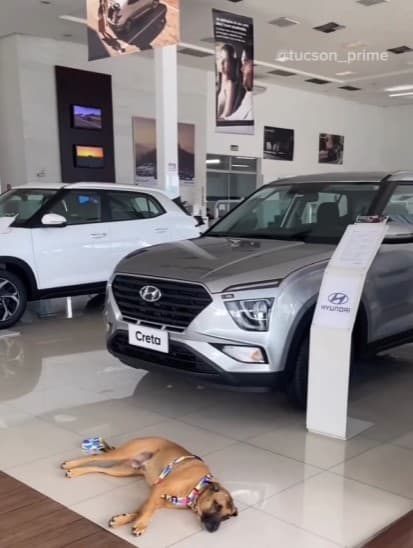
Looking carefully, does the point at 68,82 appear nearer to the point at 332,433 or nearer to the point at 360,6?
A: the point at 360,6

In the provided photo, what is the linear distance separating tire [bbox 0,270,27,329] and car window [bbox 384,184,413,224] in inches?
143

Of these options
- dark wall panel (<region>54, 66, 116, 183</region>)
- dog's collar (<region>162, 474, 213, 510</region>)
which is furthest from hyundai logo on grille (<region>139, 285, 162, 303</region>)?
dark wall panel (<region>54, 66, 116, 183</region>)

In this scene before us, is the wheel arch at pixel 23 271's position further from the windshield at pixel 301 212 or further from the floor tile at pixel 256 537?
the floor tile at pixel 256 537

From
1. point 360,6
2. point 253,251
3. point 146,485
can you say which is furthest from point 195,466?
point 360,6

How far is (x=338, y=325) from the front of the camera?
304 centimetres

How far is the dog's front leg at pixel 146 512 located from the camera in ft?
7.38

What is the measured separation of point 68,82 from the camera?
1222cm

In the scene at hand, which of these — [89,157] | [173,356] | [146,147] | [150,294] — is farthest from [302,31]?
[173,356]

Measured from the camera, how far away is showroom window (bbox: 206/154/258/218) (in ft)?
53.9

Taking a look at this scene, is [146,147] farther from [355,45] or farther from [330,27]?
[355,45]

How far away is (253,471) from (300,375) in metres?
0.73

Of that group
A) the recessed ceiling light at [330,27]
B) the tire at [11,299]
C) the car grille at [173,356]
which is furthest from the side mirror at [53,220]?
the recessed ceiling light at [330,27]

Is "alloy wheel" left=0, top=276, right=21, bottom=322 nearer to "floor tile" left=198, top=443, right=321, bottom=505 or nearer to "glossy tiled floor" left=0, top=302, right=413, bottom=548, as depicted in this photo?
"glossy tiled floor" left=0, top=302, right=413, bottom=548

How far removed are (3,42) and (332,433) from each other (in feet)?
37.2
